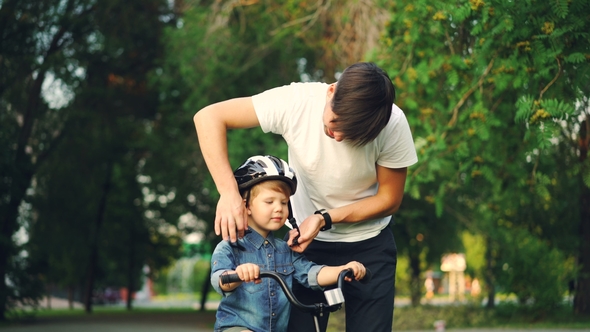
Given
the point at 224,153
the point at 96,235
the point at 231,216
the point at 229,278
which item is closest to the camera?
the point at 229,278

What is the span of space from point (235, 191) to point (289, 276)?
1.74ft

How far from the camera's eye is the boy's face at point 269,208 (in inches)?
149

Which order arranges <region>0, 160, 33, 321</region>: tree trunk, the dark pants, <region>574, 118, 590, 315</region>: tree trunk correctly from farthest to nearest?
1. <region>0, 160, 33, 321</region>: tree trunk
2. <region>574, 118, 590, 315</region>: tree trunk
3. the dark pants

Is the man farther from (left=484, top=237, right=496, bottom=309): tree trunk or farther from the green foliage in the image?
(left=484, top=237, right=496, bottom=309): tree trunk

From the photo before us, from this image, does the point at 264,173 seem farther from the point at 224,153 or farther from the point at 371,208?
the point at 371,208

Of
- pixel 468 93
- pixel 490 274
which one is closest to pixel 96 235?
pixel 490 274

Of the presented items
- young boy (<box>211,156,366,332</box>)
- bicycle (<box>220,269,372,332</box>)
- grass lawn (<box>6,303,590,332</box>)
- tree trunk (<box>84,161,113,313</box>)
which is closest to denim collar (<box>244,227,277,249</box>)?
young boy (<box>211,156,366,332</box>)

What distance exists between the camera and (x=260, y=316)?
3.72 meters

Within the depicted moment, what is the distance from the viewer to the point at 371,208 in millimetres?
3898

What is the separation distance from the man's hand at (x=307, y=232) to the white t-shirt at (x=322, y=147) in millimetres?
191

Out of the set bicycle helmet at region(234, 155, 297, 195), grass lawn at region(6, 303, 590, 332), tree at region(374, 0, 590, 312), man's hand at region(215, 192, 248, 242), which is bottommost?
grass lawn at region(6, 303, 590, 332)

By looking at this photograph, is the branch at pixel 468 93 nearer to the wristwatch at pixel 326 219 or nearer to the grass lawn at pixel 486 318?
the wristwatch at pixel 326 219

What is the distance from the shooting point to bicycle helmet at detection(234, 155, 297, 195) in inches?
Answer: 148

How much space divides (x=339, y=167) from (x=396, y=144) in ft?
0.90
